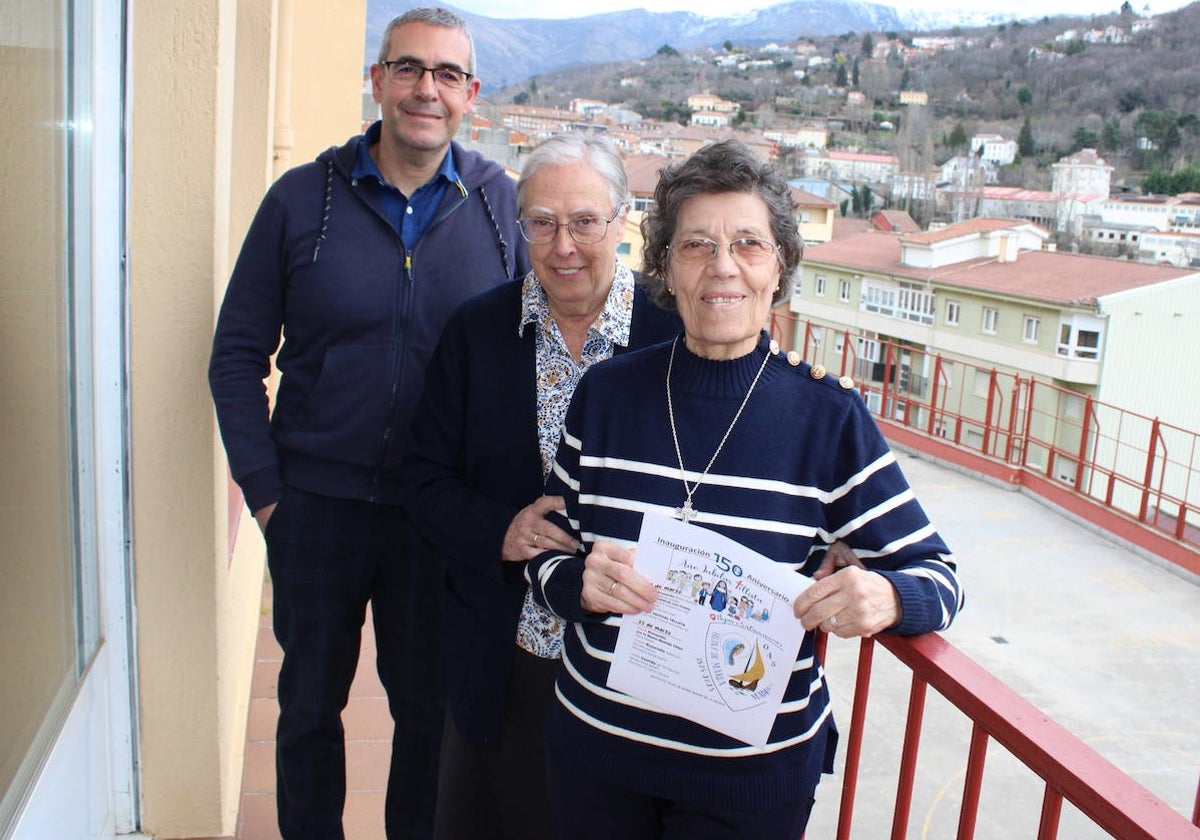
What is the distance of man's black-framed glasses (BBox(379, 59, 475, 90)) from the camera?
1.83m

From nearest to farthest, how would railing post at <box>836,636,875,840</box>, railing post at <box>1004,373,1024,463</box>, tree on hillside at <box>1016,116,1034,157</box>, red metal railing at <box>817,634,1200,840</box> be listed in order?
red metal railing at <box>817,634,1200,840</box> < railing post at <box>836,636,875,840</box> < railing post at <box>1004,373,1024,463</box> < tree on hillside at <box>1016,116,1034,157</box>

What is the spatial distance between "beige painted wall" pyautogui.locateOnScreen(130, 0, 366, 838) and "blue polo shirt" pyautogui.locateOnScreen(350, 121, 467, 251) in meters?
0.26

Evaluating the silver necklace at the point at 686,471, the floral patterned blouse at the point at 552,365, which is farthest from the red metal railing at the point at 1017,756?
Answer: the floral patterned blouse at the point at 552,365

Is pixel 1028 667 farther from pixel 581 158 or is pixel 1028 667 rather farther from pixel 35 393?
pixel 35 393

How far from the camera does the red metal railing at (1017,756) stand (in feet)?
3.06

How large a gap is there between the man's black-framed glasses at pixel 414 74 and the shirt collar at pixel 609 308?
459 mm

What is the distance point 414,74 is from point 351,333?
0.46 meters

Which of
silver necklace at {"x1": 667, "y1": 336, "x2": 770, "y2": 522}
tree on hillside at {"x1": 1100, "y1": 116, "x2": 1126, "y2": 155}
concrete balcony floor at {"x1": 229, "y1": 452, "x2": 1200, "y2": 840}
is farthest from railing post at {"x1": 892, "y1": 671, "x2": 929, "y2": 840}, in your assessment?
tree on hillside at {"x1": 1100, "y1": 116, "x2": 1126, "y2": 155}

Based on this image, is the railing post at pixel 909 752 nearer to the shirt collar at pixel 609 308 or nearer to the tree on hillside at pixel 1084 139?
the shirt collar at pixel 609 308

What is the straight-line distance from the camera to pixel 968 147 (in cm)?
6256

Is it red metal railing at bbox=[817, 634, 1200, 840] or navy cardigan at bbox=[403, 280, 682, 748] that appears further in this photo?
navy cardigan at bbox=[403, 280, 682, 748]

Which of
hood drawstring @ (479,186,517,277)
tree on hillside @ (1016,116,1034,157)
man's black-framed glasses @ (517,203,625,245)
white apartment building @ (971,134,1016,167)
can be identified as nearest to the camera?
man's black-framed glasses @ (517,203,625,245)

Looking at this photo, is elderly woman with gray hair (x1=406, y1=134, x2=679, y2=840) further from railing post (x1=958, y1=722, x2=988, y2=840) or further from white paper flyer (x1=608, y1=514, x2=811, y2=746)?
railing post (x1=958, y1=722, x2=988, y2=840)

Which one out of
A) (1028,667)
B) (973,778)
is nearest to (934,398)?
(1028,667)
